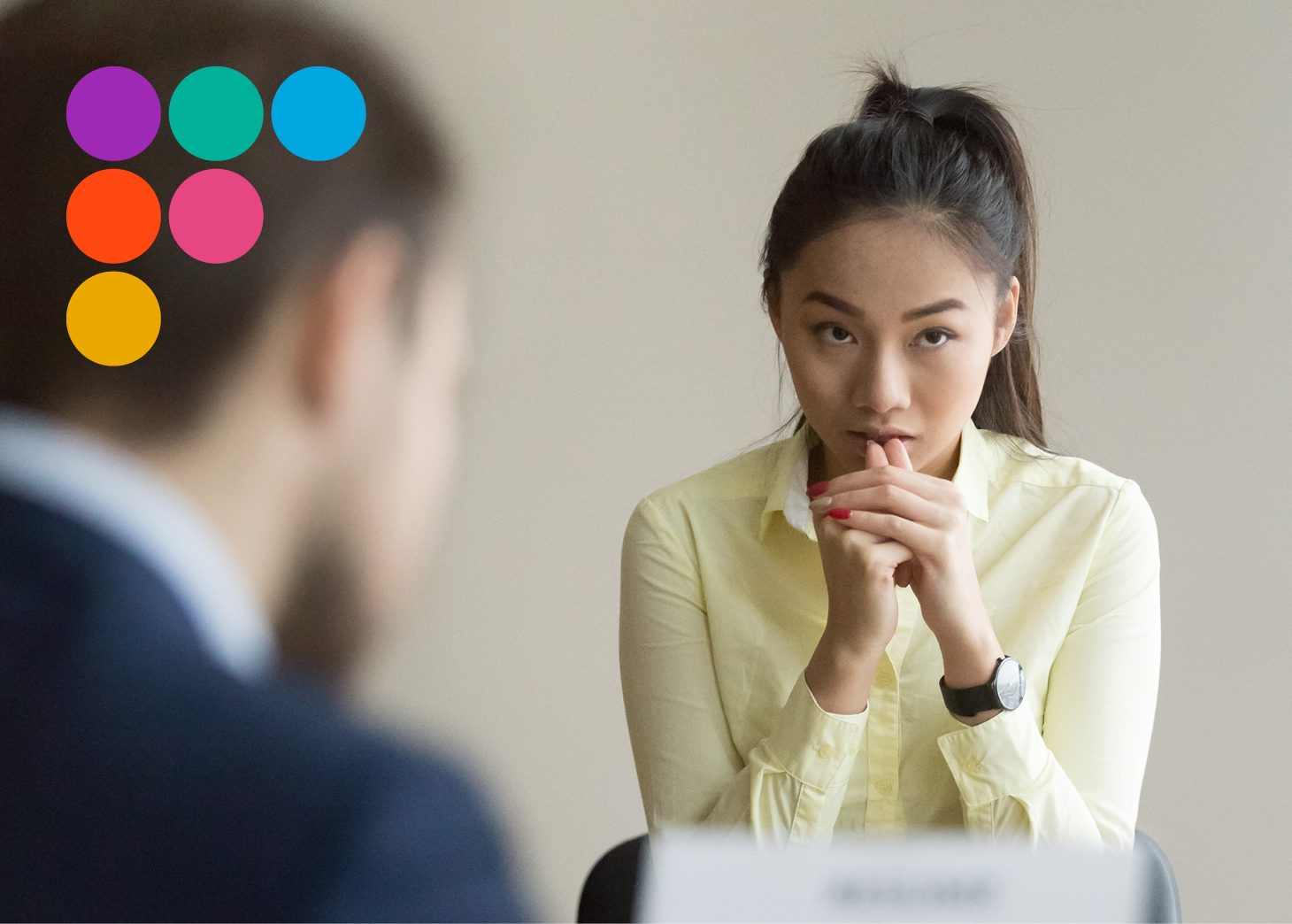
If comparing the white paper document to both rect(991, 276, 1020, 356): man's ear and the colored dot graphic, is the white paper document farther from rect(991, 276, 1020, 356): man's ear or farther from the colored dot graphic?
rect(991, 276, 1020, 356): man's ear

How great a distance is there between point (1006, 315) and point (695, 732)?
12.7 inches

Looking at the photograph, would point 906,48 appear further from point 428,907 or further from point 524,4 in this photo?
point 428,907

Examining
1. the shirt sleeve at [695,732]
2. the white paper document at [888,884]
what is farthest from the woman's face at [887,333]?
the white paper document at [888,884]

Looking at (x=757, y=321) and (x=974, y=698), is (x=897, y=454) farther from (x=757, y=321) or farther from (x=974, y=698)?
(x=757, y=321)

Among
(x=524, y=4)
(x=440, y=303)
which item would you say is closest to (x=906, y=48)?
(x=524, y=4)

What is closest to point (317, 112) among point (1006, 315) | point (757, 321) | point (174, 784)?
point (174, 784)

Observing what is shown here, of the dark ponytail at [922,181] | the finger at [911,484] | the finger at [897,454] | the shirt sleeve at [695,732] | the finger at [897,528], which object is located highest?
the dark ponytail at [922,181]

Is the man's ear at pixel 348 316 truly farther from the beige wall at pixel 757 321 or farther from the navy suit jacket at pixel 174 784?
the beige wall at pixel 757 321

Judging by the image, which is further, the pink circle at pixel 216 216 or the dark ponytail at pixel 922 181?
the dark ponytail at pixel 922 181

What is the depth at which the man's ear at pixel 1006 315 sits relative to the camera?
693 mm

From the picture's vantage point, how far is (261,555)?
0.21 metres

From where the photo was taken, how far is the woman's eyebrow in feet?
2.11

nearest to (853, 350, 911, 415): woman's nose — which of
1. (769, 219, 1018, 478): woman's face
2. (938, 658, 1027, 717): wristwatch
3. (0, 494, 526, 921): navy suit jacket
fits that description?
(769, 219, 1018, 478): woman's face

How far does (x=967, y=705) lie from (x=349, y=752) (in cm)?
49
